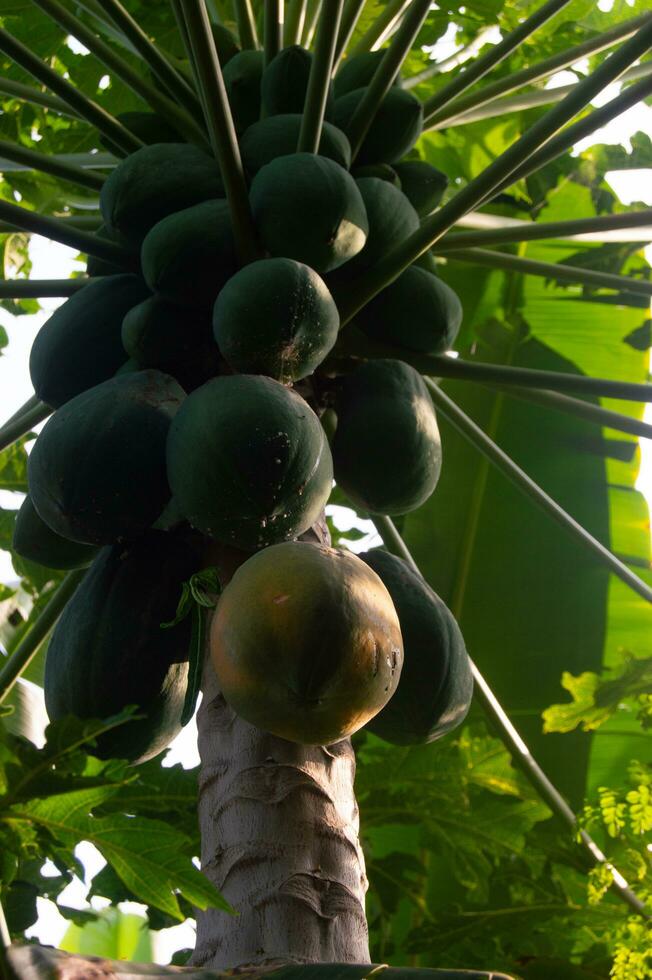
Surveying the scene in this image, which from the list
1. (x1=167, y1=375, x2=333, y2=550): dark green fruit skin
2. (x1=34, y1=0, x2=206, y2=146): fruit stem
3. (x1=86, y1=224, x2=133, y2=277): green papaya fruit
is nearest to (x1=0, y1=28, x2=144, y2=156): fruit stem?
(x1=34, y1=0, x2=206, y2=146): fruit stem

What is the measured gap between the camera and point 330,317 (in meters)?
1.90

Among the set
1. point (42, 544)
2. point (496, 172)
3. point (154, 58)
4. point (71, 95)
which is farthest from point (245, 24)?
point (42, 544)

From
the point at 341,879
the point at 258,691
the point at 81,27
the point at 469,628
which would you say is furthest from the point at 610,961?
the point at 81,27

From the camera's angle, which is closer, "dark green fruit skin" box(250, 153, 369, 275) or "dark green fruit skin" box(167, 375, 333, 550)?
"dark green fruit skin" box(167, 375, 333, 550)

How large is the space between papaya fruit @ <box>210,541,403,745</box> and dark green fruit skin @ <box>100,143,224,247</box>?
869 mm

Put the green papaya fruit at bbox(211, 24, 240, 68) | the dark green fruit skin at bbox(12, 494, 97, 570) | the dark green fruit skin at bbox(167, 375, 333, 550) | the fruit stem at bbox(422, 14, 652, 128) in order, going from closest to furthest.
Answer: the dark green fruit skin at bbox(167, 375, 333, 550) → the dark green fruit skin at bbox(12, 494, 97, 570) → the green papaya fruit at bbox(211, 24, 240, 68) → the fruit stem at bbox(422, 14, 652, 128)

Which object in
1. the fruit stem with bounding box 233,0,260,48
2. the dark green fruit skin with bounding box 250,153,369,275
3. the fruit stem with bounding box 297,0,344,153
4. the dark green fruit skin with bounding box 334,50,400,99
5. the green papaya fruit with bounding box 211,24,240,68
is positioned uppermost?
the fruit stem with bounding box 233,0,260,48

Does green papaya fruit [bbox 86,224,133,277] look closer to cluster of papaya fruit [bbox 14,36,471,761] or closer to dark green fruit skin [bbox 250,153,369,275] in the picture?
cluster of papaya fruit [bbox 14,36,471,761]

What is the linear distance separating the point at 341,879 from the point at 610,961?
162cm

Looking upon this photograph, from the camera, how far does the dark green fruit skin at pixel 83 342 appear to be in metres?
2.12

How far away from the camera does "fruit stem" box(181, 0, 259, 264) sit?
6.01 feet

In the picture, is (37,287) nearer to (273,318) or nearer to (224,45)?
(273,318)

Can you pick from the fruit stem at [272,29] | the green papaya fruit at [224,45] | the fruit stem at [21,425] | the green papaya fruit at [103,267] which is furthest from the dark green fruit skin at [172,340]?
the green papaya fruit at [224,45]

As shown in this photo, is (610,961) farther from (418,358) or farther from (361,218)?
(361,218)
